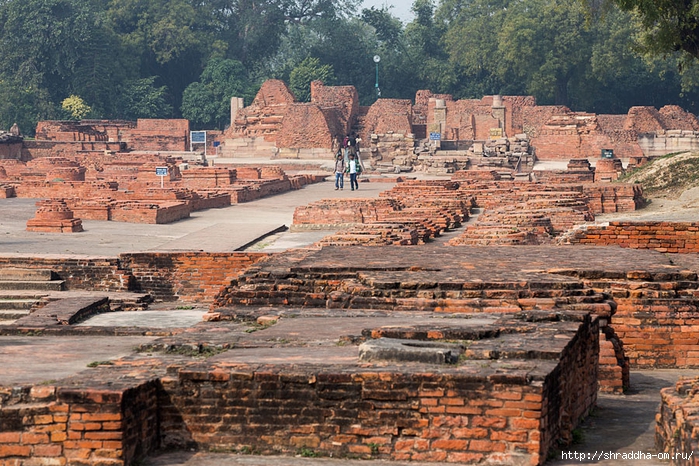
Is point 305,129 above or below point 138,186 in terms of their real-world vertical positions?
above

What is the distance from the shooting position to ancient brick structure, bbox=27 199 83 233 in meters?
17.3

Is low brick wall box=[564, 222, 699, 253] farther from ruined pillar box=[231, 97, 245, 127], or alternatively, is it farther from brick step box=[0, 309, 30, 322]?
ruined pillar box=[231, 97, 245, 127]

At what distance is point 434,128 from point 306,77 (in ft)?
44.2

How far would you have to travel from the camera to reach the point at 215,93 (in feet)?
171

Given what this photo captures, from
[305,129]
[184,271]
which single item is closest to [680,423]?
[184,271]

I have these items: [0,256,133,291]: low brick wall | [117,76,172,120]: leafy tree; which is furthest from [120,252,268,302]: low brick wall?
[117,76,172,120]: leafy tree

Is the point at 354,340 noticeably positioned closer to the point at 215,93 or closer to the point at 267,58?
the point at 215,93

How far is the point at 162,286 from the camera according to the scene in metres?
12.6

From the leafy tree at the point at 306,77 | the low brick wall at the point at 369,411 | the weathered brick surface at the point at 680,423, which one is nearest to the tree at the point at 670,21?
the weathered brick surface at the point at 680,423

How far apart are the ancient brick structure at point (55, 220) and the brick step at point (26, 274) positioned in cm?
495

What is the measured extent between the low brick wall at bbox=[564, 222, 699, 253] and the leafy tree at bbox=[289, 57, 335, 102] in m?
42.1

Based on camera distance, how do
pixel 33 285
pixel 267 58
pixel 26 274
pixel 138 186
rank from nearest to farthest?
pixel 33 285 < pixel 26 274 < pixel 138 186 < pixel 267 58

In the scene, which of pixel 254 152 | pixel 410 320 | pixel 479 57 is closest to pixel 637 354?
pixel 410 320

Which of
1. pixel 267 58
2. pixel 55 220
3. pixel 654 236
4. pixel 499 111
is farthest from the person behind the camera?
pixel 267 58
